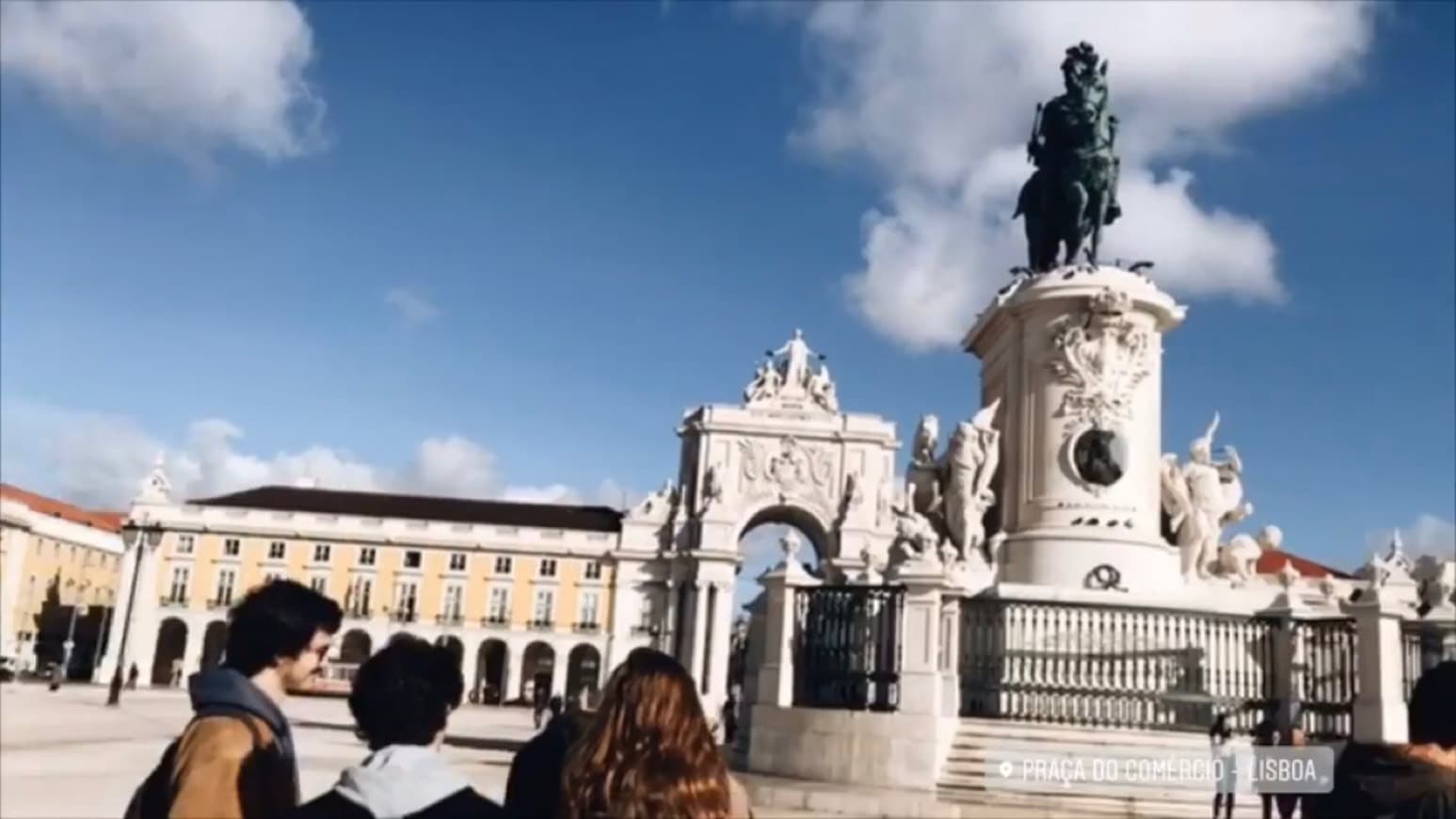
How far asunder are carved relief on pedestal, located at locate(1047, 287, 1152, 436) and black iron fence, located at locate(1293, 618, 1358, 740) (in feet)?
10.1

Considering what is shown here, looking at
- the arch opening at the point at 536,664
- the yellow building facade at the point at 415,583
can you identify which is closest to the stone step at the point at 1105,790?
the yellow building facade at the point at 415,583

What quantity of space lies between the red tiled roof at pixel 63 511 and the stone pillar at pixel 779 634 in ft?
243

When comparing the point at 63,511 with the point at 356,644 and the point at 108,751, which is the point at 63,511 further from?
the point at 108,751

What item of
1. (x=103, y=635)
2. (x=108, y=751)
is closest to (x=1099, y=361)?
(x=108, y=751)

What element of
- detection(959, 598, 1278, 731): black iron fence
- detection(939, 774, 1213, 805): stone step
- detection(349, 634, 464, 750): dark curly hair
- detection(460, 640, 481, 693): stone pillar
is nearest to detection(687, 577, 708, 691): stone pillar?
detection(460, 640, 481, 693): stone pillar

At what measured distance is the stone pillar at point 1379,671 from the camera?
11906mm

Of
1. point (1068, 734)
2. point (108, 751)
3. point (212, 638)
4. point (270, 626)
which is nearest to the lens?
point (270, 626)

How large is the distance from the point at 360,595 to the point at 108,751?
5911 centimetres

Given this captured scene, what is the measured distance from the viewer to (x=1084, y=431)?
1443cm

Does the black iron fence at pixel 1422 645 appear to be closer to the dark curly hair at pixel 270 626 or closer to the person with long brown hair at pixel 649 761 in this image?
the person with long brown hair at pixel 649 761

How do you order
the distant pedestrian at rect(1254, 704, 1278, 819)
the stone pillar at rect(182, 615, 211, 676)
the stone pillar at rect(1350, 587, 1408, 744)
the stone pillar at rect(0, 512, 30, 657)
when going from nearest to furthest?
1. the distant pedestrian at rect(1254, 704, 1278, 819)
2. the stone pillar at rect(1350, 587, 1408, 744)
3. the stone pillar at rect(0, 512, 30, 657)
4. the stone pillar at rect(182, 615, 211, 676)

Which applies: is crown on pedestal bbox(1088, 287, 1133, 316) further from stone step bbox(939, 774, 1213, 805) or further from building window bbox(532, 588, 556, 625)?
building window bbox(532, 588, 556, 625)

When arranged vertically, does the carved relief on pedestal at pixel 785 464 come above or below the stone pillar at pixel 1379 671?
above

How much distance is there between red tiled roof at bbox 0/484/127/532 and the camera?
261 feet
